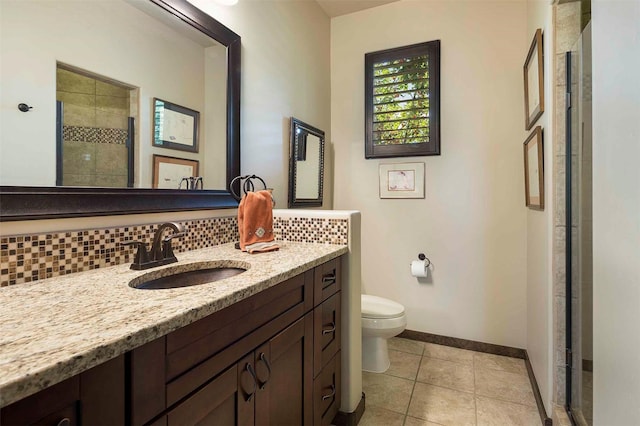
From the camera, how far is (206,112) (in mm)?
1623

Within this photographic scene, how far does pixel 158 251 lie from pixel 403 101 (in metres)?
2.19

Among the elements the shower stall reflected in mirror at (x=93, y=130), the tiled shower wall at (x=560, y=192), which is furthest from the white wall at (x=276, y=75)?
the tiled shower wall at (x=560, y=192)

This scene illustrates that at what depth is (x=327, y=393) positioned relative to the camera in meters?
1.46

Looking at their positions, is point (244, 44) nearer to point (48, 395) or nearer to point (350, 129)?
point (350, 129)

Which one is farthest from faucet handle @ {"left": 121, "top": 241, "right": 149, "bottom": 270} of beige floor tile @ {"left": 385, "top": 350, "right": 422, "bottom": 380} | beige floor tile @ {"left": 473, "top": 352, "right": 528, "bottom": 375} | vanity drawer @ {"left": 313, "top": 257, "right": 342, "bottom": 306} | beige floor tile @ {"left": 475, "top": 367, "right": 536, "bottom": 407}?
beige floor tile @ {"left": 473, "top": 352, "right": 528, "bottom": 375}

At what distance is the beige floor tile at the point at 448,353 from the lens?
7.62 feet

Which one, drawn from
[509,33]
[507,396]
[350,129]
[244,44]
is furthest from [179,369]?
[509,33]

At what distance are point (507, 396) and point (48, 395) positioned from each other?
223 centimetres

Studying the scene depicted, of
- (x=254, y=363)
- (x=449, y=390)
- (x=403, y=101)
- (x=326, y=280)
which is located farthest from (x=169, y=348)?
(x=403, y=101)

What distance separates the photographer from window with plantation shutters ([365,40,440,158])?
252cm

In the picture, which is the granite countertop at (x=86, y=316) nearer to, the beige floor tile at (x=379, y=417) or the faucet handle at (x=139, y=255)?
the faucet handle at (x=139, y=255)

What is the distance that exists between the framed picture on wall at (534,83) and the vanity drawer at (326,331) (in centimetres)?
146

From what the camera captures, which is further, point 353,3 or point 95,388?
point 353,3

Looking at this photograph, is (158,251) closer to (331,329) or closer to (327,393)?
(331,329)
